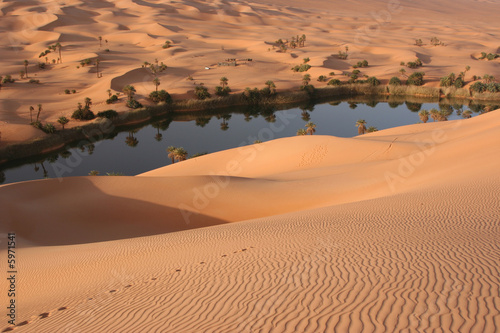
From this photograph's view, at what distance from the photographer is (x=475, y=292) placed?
547 cm

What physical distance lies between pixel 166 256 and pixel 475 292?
21.4 ft

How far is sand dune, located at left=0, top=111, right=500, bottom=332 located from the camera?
212 inches

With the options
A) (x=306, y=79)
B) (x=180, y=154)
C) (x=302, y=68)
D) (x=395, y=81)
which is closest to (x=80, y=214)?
(x=180, y=154)

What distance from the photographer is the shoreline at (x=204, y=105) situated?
31859 millimetres

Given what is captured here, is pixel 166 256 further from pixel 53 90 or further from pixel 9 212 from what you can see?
pixel 53 90

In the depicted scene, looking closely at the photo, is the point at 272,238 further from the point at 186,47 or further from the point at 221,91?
the point at 186,47

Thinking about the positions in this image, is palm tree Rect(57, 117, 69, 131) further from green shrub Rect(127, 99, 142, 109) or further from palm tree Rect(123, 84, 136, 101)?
palm tree Rect(123, 84, 136, 101)

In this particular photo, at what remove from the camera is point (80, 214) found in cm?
1565

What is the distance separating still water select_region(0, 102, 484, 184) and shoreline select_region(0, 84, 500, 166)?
95cm

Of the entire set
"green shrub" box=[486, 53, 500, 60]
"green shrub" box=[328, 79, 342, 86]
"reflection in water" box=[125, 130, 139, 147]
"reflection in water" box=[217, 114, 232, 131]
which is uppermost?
"green shrub" box=[486, 53, 500, 60]

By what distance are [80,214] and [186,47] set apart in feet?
190

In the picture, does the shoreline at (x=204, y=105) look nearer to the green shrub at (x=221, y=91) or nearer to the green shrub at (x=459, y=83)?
the green shrub at (x=221, y=91)

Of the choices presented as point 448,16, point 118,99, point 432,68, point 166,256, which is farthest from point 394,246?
point 448,16

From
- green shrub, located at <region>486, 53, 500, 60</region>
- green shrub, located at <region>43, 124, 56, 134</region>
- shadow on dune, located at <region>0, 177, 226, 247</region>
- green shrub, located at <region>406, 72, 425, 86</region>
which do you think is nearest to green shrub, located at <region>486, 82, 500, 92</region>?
green shrub, located at <region>406, 72, 425, 86</region>
